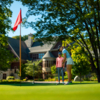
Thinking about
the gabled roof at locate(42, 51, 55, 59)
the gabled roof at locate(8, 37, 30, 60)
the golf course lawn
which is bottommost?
the golf course lawn

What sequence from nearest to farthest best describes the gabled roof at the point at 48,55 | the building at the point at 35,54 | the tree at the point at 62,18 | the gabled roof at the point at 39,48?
the tree at the point at 62,18 < the building at the point at 35,54 < the gabled roof at the point at 48,55 < the gabled roof at the point at 39,48

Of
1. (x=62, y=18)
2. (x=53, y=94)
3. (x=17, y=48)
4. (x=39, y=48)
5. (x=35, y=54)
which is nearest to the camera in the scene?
(x=53, y=94)

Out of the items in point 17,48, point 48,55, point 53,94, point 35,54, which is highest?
point 17,48

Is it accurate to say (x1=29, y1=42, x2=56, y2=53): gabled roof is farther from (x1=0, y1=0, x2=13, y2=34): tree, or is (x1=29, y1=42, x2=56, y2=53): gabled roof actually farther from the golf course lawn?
the golf course lawn

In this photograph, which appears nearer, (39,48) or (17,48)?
(17,48)

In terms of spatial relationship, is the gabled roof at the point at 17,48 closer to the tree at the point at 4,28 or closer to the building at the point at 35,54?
the building at the point at 35,54

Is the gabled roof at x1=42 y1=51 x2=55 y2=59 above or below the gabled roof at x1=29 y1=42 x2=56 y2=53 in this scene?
below

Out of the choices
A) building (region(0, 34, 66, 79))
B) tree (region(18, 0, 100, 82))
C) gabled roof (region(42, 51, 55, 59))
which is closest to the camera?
tree (region(18, 0, 100, 82))

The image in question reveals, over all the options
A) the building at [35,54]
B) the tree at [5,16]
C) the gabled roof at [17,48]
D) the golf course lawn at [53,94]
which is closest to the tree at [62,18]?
the tree at [5,16]

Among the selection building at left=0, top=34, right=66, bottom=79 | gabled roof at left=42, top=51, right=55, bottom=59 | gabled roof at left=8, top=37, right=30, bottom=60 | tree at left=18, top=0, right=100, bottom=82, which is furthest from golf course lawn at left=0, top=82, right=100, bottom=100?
gabled roof at left=8, top=37, right=30, bottom=60

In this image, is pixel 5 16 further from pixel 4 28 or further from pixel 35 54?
pixel 35 54

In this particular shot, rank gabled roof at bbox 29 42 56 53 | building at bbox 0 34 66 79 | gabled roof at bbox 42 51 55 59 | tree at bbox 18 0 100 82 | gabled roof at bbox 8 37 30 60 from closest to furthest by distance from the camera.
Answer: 1. tree at bbox 18 0 100 82
2. building at bbox 0 34 66 79
3. gabled roof at bbox 42 51 55 59
4. gabled roof at bbox 8 37 30 60
5. gabled roof at bbox 29 42 56 53

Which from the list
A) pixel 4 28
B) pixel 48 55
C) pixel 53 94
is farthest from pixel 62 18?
pixel 48 55

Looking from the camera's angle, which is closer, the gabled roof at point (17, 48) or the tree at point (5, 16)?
the tree at point (5, 16)
